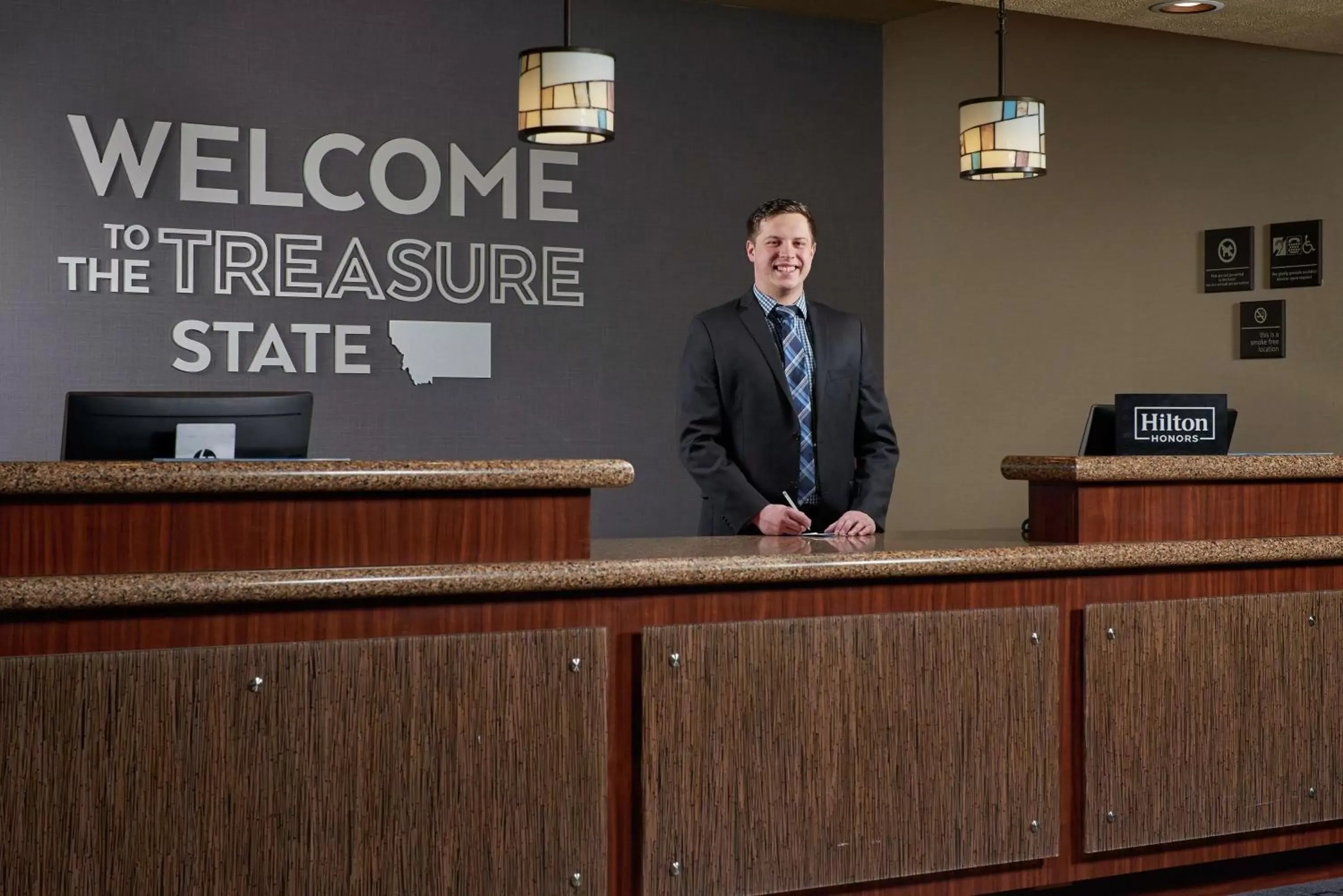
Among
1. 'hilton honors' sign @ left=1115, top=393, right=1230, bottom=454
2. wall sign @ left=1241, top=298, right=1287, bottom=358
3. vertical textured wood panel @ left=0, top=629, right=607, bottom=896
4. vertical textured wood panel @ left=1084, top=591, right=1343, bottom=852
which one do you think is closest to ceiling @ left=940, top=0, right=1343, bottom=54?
wall sign @ left=1241, top=298, right=1287, bottom=358

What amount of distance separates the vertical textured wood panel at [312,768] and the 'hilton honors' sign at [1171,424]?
134cm

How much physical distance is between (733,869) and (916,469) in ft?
14.7

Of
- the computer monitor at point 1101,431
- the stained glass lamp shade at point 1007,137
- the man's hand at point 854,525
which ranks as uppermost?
the stained glass lamp shade at point 1007,137

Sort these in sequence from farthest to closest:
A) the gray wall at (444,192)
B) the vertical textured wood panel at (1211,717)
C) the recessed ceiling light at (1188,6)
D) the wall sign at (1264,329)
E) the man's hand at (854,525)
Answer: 1. the wall sign at (1264,329)
2. the gray wall at (444,192)
3. the recessed ceiling light at (1188,6)
4. the man's hand at (854,525)
5. the vertical textured wood panel at (1211,717)

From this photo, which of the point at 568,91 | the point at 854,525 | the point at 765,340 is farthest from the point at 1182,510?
the point at 568,91

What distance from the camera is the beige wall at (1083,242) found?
5.64 m

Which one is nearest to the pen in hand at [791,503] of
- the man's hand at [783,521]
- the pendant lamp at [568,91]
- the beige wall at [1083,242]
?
the man's hand at [783,521]

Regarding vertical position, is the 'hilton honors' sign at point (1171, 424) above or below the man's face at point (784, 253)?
below

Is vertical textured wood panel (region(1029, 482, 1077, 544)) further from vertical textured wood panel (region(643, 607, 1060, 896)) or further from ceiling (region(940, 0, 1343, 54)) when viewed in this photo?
Result: ceiling (region(940, 0, 1343, 54))

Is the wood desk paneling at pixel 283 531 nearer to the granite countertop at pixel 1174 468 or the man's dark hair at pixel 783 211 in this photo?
the granite countertop at pixel 1174 468

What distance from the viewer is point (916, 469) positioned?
7.05 meters

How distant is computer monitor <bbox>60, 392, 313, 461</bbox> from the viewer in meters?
2.87

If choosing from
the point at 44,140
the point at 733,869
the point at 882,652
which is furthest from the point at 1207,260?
the point at 44,140

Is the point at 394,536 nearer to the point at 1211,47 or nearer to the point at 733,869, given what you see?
the point at 733,869
